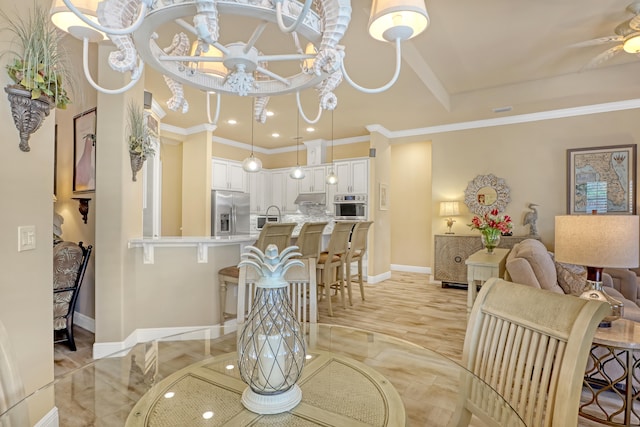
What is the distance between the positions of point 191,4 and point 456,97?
486 cm

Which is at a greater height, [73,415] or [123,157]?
[123,157]

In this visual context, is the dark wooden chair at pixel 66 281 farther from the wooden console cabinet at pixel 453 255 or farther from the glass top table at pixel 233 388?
the wooden console cabinet at pixel 453 255

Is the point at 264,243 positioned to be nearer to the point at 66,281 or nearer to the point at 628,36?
the point at 66,281

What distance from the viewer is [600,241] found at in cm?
173

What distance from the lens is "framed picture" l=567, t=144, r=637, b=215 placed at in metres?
4.46

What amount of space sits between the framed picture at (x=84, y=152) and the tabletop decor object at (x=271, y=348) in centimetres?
296

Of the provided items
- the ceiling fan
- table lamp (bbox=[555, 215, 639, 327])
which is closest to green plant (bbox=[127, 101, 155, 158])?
table lamp (bbox=[555, 215, 639, 327])

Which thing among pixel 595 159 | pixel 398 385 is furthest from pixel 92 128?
pixel 595 159

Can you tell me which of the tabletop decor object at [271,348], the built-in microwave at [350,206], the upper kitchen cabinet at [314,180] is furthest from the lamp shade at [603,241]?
the upper kitchen cabinet at [314,180]

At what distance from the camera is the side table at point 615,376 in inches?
66.5

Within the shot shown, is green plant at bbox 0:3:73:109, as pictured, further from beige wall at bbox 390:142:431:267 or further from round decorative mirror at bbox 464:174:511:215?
beige wall at bbox 390:142:431:267

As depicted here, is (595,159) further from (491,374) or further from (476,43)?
(491,374)

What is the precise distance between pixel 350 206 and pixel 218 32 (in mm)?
5089

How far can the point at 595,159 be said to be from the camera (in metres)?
4.64
